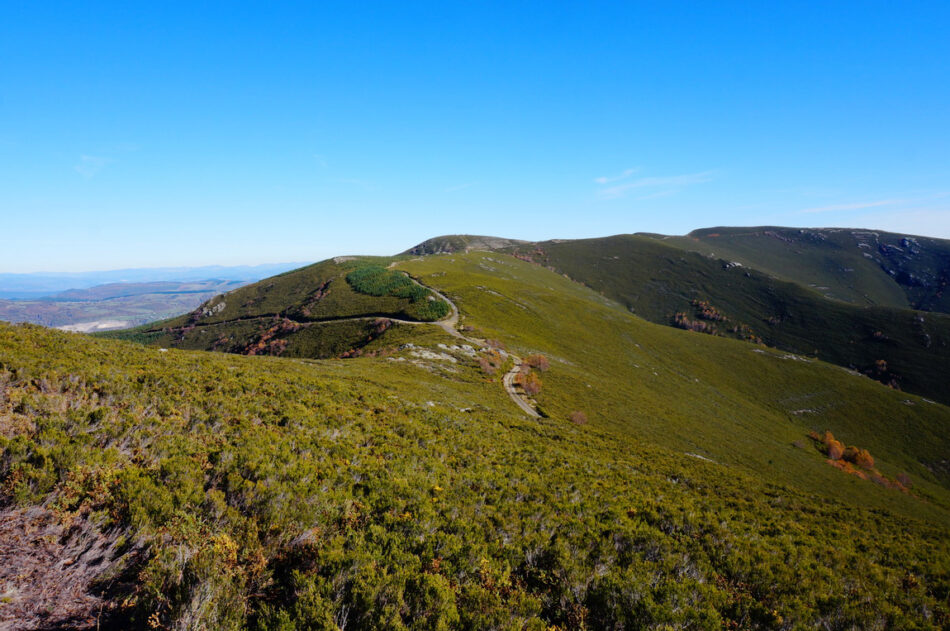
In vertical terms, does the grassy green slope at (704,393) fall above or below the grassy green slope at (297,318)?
below

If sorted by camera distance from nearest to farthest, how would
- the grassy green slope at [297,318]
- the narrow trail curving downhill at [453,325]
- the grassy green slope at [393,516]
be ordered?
1. the grassy green slope at [393,516]
2. the narrow trail curving downhill at [453,325]
3. the grassy green slope at [297,318]

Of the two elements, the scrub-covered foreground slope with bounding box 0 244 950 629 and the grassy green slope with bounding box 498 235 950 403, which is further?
the grassy green slope with bounding box 498 235 950 403

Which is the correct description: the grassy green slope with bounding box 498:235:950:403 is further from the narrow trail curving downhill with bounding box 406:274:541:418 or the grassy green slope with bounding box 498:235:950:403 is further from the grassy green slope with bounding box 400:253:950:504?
the narrow trail curving downhill with bounding box 406:274:541:418

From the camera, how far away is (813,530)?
1895 centimetres

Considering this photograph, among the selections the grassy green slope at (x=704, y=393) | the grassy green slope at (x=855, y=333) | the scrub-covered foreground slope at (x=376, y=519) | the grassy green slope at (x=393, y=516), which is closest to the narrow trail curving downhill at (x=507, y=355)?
the grassy green slope at (x=704, y=393)

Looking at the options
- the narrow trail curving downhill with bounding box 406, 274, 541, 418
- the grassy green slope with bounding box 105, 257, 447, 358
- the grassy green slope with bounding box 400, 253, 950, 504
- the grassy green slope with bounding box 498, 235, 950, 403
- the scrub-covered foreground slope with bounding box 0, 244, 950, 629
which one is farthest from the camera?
the grassy green slope with bounding box 498, 235, 950, 403

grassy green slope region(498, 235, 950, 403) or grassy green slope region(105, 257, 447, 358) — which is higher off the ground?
grassy green slope region(105, 257, 447, 358)

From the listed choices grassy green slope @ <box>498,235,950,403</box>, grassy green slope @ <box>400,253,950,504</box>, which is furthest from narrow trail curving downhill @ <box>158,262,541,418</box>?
grassy green slope @ <box>498,235,950,403</box>

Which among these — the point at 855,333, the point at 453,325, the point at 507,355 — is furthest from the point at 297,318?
the point at 855,333

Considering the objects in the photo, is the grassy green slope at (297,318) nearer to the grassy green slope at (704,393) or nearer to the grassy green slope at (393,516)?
the grassy green slope at (704,393)

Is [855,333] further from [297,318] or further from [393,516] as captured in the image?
[297,318]

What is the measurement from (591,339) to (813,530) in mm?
79030

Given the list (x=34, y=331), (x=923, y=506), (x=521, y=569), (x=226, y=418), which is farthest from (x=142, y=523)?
(x=923, y=506)

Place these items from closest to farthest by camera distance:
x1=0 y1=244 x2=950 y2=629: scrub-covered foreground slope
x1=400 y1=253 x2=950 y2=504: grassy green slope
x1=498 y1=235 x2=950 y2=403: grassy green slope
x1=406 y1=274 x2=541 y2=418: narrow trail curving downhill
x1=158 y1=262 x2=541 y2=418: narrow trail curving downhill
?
x1=0 y1=244 x2=950 y2=629: scrub-covered foreground slope
x1=406 y1=274 x2=541 y2=418: narrow trail curving downhill
x1=158 y1=262 x2=541 y2=418: narrow trail curving downhill
x1=400 y1=253 x2=950 y2=504: grassy green slope
x1=498 y1=235 x2=950 y2=403: grassy green slope
